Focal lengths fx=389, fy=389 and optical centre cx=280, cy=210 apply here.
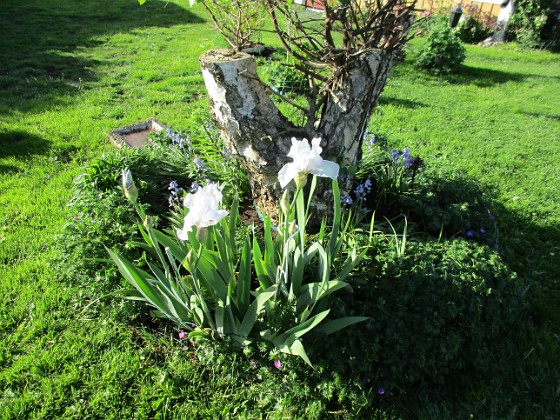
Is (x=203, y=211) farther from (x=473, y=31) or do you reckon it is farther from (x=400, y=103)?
(x=473, y=31)

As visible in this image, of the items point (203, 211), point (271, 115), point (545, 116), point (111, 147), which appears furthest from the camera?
point (545, 116)

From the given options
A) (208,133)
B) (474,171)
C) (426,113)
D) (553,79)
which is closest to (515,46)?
(553,79)

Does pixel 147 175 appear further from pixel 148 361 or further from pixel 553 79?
pixel 553 79

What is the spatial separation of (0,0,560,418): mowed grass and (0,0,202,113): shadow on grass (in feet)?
0.14

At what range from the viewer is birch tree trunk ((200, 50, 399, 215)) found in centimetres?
225

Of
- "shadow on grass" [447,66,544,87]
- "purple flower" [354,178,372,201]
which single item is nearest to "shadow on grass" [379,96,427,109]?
"shadow on grass" [447,66,544,87]

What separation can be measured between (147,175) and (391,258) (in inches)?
76.6

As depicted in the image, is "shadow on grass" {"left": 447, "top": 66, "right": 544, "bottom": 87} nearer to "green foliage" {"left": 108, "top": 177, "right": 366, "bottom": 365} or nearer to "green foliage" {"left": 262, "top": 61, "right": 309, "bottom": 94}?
"green foliage" {"left": 262, "top": 61, "right": 309, "bottom": 94}

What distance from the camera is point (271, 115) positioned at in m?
2.46

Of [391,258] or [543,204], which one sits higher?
[391,258]

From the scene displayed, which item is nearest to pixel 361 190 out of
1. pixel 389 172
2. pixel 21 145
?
pixel 389 172

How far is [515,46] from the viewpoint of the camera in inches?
377

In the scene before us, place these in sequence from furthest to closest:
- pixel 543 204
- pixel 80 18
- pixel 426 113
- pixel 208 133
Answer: pixel 80 18
pixel 426 113
pixel 543 204
pixel 208 133

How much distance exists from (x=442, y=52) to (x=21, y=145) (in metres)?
6.69
